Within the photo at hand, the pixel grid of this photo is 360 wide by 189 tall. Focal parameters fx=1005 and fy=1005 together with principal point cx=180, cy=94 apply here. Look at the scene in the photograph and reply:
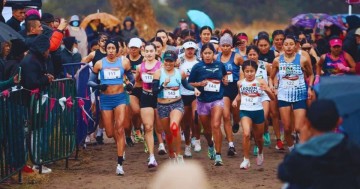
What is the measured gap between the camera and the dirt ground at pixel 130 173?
1254 cm

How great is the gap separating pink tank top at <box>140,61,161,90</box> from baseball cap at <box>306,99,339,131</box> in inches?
301

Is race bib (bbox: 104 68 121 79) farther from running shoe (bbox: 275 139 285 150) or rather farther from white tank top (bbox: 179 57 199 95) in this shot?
running shoe (bbox: 275 139 285 150)

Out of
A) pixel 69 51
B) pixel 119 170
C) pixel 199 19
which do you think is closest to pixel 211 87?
pixel 119 170

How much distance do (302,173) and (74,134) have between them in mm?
8160

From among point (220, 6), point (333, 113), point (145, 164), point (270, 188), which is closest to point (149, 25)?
point (145, 164)

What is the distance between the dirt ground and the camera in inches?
494

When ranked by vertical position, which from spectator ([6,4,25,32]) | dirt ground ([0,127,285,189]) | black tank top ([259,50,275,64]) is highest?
spectator ([6,4,25,32])

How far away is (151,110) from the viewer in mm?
13938

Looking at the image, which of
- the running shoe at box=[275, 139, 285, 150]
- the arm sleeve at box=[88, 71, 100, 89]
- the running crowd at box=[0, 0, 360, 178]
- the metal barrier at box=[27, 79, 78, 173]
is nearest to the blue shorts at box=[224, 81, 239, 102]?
the running crowd at box=[0, 0, 360, 178]

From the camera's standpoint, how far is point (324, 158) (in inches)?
251

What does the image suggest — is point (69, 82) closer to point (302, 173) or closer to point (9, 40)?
point (9, 40)

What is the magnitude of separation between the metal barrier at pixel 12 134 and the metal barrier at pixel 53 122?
0.26 meters

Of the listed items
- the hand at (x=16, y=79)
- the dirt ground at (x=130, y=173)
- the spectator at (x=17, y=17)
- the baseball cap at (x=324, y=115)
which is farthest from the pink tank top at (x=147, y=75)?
the baseball cap at (x=324, y=115)

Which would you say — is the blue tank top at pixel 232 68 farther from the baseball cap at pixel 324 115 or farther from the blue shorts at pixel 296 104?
the baseball cap at pixel 324 115
